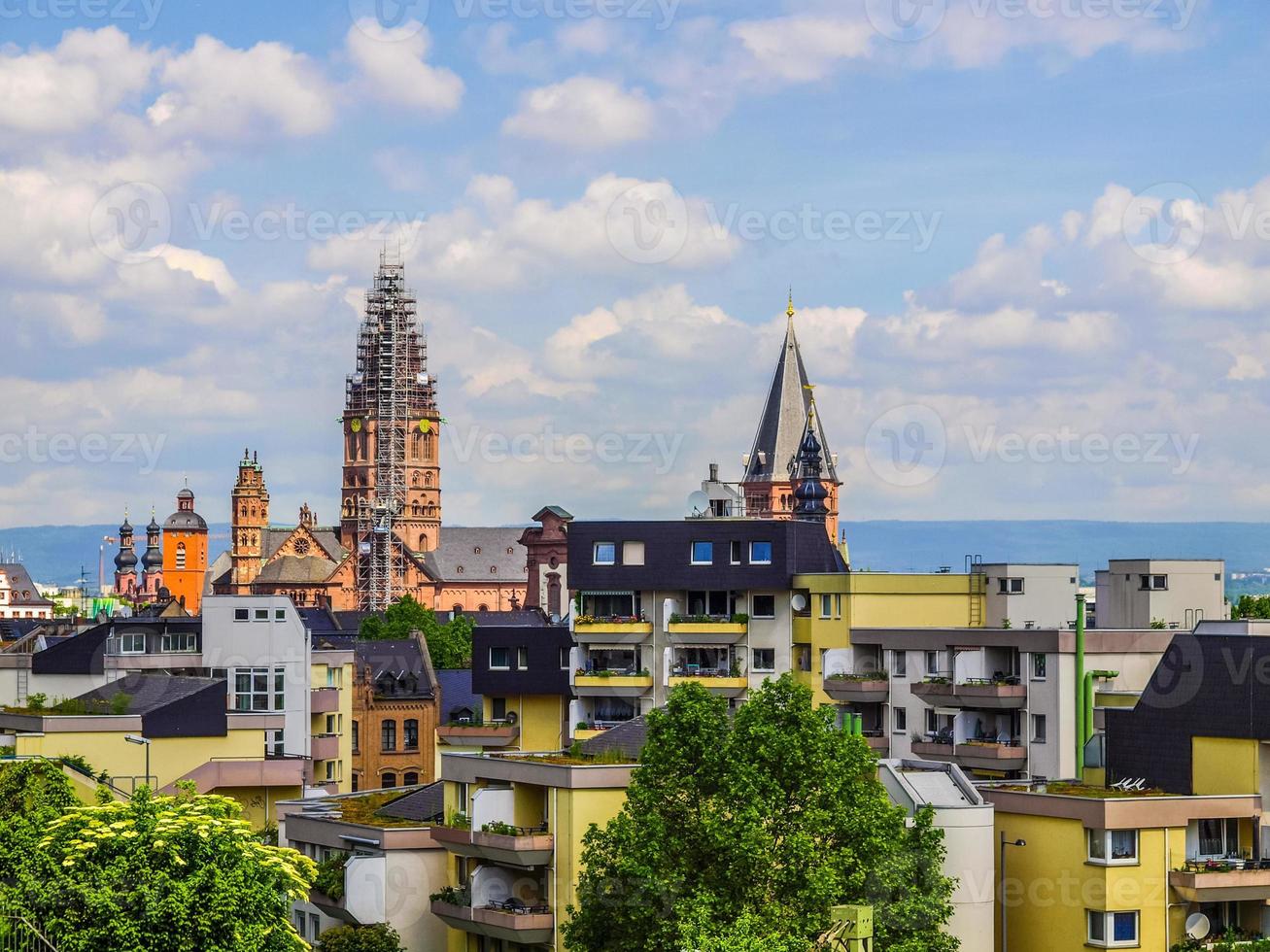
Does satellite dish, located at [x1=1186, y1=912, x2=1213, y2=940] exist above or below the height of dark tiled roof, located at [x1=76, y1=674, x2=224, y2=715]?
below

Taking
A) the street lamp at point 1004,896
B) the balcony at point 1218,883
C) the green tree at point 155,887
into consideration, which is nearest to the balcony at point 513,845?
the green tree at point 155,887

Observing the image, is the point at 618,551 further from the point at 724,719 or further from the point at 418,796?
the point at 724,719

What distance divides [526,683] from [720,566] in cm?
891

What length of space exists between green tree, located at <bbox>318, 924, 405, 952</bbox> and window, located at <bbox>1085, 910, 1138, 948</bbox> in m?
16.6

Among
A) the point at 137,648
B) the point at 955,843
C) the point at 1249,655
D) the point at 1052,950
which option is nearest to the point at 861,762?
the point at 955,843

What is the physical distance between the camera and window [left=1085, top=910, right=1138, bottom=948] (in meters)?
45.0

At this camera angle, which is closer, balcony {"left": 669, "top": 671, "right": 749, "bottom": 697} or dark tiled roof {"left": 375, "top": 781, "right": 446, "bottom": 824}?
dark tiled roof {"left": 375, "top": 781, "right": 446, "bottom": 824}

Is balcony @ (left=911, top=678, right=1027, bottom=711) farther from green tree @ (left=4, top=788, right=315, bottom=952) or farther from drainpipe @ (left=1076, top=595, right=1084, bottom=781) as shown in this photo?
green tree @ (left=4, top=788, right=315, bottom=952)

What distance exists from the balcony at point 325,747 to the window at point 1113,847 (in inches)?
1702

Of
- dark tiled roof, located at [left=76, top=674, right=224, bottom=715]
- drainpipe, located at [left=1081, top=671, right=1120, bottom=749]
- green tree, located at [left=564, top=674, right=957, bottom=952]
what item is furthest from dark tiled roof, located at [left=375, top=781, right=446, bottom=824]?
drainpipe, located at [left=1081, top=671, right=1120, bottom=749]

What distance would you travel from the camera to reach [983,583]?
245 ft

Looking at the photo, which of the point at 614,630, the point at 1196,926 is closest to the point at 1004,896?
the point at 1196,926

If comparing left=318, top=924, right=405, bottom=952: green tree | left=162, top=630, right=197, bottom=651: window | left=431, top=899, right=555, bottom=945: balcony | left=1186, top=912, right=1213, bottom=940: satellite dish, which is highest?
left=162, top=630, right=197, bottom=651: window

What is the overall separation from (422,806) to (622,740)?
585 centimetres
